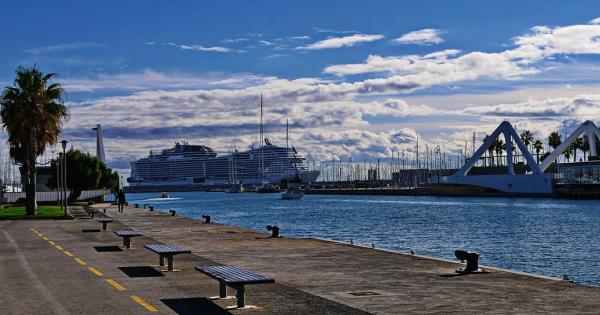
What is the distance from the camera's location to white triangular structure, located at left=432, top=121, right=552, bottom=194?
157 m

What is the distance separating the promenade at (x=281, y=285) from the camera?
1459 cm

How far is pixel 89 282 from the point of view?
18094mm

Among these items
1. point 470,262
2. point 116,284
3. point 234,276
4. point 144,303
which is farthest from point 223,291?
point 470,262

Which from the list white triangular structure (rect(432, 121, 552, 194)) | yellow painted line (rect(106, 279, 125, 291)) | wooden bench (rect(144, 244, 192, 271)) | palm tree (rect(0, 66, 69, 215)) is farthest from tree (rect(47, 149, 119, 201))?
white triangular structure (rect(432, 121, 552, 194))

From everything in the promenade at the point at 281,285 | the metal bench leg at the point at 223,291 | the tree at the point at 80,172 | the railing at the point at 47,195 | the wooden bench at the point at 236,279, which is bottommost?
the promenade at the point at 281,285

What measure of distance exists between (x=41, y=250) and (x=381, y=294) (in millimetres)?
14908

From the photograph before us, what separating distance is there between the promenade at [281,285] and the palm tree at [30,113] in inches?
1136

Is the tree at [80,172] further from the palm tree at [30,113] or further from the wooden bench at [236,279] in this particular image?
the wooden bench at [236,279]

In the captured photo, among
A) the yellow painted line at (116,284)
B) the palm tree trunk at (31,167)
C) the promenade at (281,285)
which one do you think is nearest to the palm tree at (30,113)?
the palm tree trunk at (31,167)

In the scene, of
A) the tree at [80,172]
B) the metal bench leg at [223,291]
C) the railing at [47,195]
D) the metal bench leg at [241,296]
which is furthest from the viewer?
the tree at [80,172]

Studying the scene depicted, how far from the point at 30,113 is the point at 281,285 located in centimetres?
4240

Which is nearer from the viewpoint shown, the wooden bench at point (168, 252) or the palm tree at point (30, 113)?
the wooden bench at point (168, 252)

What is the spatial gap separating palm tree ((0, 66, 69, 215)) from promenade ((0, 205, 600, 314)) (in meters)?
28.9

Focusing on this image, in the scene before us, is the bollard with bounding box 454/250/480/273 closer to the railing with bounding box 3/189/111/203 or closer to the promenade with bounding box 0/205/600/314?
the promenade with bounding box 0/205/600/314
